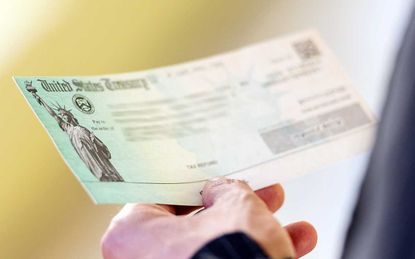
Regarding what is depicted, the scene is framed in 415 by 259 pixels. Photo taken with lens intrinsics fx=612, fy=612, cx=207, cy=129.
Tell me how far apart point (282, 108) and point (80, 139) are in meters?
0.22

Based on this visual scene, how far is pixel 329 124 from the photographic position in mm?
659

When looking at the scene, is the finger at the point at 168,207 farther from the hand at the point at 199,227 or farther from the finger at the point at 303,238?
the finger at the point at 303,238

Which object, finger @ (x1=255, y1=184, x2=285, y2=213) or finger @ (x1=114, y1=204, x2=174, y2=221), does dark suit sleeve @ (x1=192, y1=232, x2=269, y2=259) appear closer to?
finger @ (x1=114, y1=204, x2=174, y2=221)

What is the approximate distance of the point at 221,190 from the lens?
0.52 meters

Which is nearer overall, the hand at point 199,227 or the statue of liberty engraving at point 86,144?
the hand at point 199,227

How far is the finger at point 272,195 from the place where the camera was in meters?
0.63

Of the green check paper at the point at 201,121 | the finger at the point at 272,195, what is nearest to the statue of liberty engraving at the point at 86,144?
the green check paper at the point at 201,121

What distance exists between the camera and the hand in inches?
16.1

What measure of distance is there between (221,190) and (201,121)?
0.11 meters

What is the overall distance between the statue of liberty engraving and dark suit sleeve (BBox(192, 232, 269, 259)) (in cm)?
19

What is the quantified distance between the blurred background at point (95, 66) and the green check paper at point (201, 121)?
0.09 meters

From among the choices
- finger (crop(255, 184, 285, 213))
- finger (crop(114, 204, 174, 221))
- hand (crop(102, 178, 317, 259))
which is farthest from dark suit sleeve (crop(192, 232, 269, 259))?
finger (crop(255, 184, 285, 213))

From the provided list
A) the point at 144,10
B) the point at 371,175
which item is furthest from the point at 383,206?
the point at 144,10

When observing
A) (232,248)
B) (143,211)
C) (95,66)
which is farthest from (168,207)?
(95,66)
